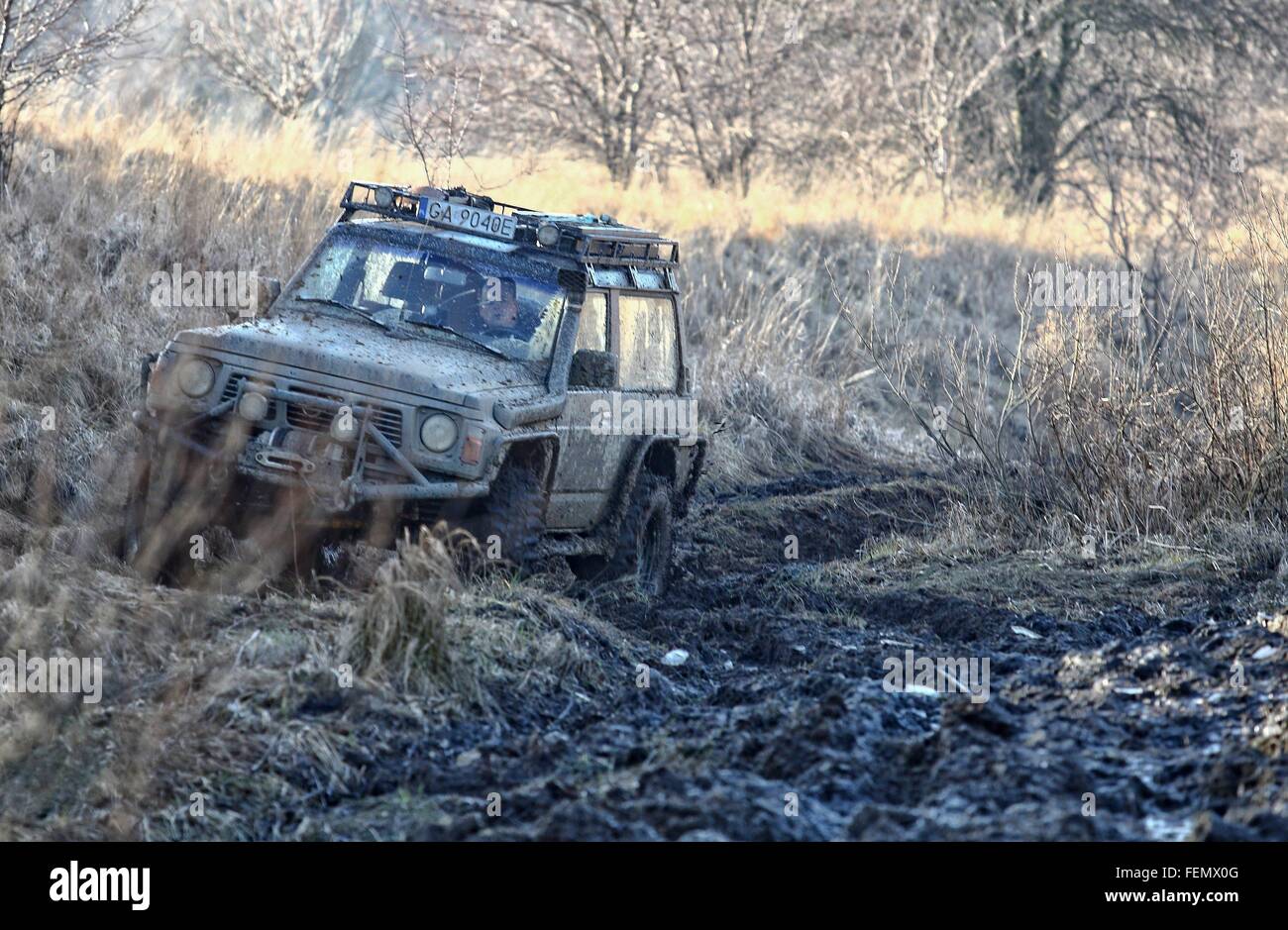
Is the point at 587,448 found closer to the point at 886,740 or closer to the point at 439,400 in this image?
the point at 439,400

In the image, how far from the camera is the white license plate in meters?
8.23

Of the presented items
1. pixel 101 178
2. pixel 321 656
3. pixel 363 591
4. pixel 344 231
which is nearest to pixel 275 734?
pixel 321 656

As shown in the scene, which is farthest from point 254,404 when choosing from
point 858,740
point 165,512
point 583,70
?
point 583,70

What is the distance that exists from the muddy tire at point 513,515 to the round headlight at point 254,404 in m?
1.04

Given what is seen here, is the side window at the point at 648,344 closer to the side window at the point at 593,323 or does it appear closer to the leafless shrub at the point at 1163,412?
the side window at the point at 593,323

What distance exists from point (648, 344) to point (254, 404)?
8.50ft

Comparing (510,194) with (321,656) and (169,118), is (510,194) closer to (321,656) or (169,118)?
(169,118)

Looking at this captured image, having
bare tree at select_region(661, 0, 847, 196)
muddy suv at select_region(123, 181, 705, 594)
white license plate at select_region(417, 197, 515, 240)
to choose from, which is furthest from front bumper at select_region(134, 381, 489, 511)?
bare tree at select_region(661, 0, 847, 196)

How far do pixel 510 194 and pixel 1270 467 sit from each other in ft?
32.7

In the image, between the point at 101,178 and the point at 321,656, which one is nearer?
the point at 321,656

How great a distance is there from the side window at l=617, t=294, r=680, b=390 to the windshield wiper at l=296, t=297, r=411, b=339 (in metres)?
1.28

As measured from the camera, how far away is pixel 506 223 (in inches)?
324

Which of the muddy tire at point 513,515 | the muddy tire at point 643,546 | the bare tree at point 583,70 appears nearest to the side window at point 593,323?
the muddy tire at point 643,546

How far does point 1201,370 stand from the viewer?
10.2 meters
